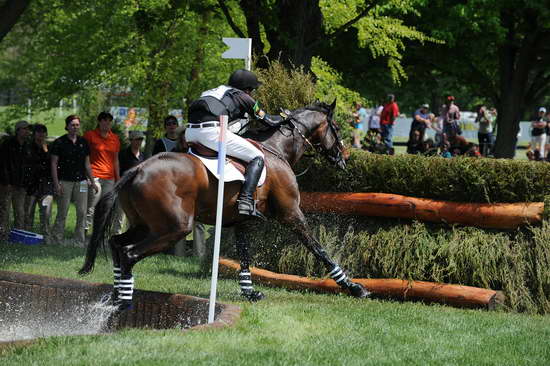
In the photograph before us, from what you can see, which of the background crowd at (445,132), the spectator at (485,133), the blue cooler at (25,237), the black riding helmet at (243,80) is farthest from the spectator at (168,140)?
the spectator at (485,133)

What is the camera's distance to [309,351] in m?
6.94

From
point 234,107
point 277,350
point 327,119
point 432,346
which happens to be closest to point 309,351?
point 277,350

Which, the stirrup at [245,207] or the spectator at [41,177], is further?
the spectator at [41,177]

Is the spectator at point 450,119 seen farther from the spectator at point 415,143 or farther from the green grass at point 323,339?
the green grass at point 323,339

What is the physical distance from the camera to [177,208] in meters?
9.06

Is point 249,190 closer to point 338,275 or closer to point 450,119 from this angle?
point 338,275

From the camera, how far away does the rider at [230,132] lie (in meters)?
9.52

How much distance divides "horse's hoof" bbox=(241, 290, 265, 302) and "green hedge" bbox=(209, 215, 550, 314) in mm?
1473

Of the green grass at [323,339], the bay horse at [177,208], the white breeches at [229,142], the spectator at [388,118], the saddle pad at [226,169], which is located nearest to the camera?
the green grass at [323,339]

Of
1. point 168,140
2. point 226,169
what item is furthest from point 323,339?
point 168,140

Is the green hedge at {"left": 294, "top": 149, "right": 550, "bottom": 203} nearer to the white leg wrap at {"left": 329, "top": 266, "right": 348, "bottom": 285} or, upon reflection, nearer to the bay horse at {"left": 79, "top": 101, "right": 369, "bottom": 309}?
the bay horse at {"left": 79, "top": 101, "right": 369, "bottom": 309}

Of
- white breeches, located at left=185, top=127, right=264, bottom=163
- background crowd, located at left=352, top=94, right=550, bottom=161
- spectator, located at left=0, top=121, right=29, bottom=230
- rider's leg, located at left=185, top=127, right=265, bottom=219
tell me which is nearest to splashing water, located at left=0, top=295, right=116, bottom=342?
rider's leg, located at left=185, top=127, right=265, bottom=219

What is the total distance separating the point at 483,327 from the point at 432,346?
4.11ft

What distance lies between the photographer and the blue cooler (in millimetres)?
15539
